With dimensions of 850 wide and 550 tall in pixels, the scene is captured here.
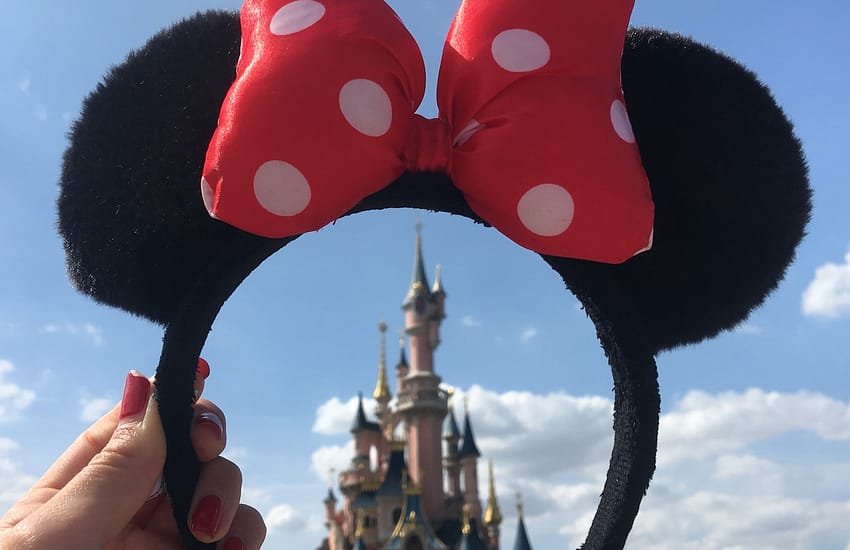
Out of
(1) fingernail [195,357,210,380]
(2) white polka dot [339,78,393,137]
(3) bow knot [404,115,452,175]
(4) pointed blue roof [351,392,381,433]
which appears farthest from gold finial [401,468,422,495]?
(2) white polka dot [339,78,393,137]

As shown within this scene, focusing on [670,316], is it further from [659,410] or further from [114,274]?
[114,274]

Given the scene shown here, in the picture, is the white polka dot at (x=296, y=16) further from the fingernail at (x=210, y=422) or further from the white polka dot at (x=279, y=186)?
the fingernail at (x=210, y=422)

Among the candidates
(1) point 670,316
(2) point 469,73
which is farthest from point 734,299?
(2) point 469,73

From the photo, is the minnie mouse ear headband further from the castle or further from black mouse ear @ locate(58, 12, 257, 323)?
the castle

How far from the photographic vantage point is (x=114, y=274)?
137 centimetres

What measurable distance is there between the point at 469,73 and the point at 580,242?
338 millimetres

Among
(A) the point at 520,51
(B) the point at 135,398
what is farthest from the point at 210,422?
(A) the point at 520,51

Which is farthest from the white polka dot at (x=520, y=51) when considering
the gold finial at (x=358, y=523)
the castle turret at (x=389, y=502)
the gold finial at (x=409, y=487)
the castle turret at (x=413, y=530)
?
the gold finial at (x=358, y=523)

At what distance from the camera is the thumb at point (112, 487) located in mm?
1186

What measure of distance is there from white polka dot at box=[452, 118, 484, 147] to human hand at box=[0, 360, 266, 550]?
683mm

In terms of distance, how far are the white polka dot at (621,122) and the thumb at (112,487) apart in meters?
0.92

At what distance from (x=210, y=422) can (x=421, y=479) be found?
2182cm

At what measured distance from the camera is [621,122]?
47.2 inches

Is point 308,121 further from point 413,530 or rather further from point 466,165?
point 413,530
